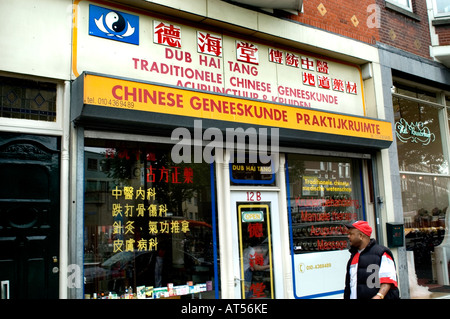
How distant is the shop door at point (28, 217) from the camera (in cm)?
481

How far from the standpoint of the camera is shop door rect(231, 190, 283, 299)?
6551mm

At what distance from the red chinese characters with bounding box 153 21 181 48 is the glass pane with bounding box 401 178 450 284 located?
18.9ft

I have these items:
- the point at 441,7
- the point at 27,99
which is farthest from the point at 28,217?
the point at 441,7

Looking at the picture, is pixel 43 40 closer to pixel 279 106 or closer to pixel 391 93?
pixel 279 106

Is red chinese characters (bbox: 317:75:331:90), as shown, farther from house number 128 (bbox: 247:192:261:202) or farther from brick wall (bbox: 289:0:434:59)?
house number 128 (bbox: 247:192:261:202)

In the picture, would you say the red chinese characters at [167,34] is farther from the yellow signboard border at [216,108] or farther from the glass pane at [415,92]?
the glass pane at [415,92]

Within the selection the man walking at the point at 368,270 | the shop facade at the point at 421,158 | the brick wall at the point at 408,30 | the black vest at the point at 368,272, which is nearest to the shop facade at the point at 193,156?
the shop facade at the point at 421,158

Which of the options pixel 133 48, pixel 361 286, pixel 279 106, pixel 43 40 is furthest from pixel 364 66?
pixel 43 40

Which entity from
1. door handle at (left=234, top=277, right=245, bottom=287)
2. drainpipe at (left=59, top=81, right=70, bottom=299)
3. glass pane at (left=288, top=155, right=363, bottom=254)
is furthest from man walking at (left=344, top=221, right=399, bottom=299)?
drainpipe at (left=59, top=81, right=70, bottom=299)

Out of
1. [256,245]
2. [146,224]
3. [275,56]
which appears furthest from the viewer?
[275,56]

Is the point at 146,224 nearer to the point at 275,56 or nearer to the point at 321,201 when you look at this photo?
the point at 321,201

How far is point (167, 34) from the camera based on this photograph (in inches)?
252

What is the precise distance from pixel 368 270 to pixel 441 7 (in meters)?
8.59

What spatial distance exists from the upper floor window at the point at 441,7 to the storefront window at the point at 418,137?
2058 millimetres
